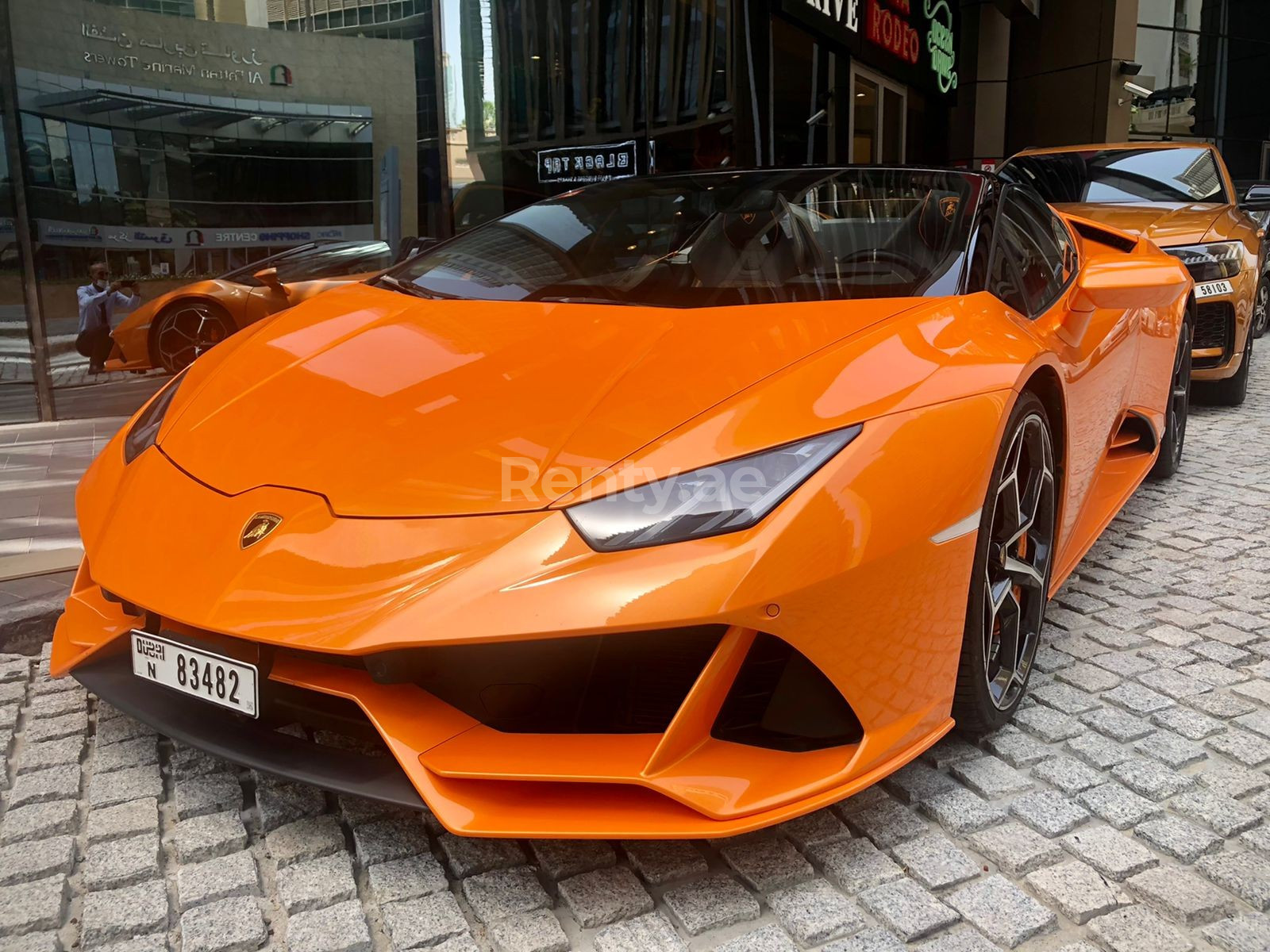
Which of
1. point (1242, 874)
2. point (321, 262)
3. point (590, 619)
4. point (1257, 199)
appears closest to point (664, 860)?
point (590, 619)

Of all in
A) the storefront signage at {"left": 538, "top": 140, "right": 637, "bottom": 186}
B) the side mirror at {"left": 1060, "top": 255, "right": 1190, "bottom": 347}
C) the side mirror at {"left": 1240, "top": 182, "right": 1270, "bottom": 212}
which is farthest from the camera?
the storefront signage at {"left": 538, "top": 140, "right": 637, "bottom": 186}

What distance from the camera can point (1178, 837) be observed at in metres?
1.87

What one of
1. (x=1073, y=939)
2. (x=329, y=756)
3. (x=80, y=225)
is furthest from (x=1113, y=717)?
(x=80, y=225)

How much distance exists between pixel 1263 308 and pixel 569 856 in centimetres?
790

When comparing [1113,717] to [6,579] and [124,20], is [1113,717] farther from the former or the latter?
[124,20]

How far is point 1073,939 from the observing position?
160 centimetres

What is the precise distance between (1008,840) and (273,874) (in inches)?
49.2

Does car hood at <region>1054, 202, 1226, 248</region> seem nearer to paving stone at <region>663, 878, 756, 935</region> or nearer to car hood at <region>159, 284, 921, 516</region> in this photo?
car hood at <region>159, 284, 921, 516</region>

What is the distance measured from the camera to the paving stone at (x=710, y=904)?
64.4 inches

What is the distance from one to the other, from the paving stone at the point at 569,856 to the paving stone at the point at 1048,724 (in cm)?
100

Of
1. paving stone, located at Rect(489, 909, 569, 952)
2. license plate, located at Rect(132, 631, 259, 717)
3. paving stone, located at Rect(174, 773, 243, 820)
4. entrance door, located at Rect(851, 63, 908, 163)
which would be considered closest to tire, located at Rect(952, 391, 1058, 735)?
paving stone, located at Rect(489, 909, 569, 952)

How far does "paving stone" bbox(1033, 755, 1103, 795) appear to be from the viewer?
2041mm

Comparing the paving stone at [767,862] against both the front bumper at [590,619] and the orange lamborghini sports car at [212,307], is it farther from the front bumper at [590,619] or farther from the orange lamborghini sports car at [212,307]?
the orange lamborghini sports car at [212,307]

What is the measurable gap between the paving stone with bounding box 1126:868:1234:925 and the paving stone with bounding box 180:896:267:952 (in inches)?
54.5
